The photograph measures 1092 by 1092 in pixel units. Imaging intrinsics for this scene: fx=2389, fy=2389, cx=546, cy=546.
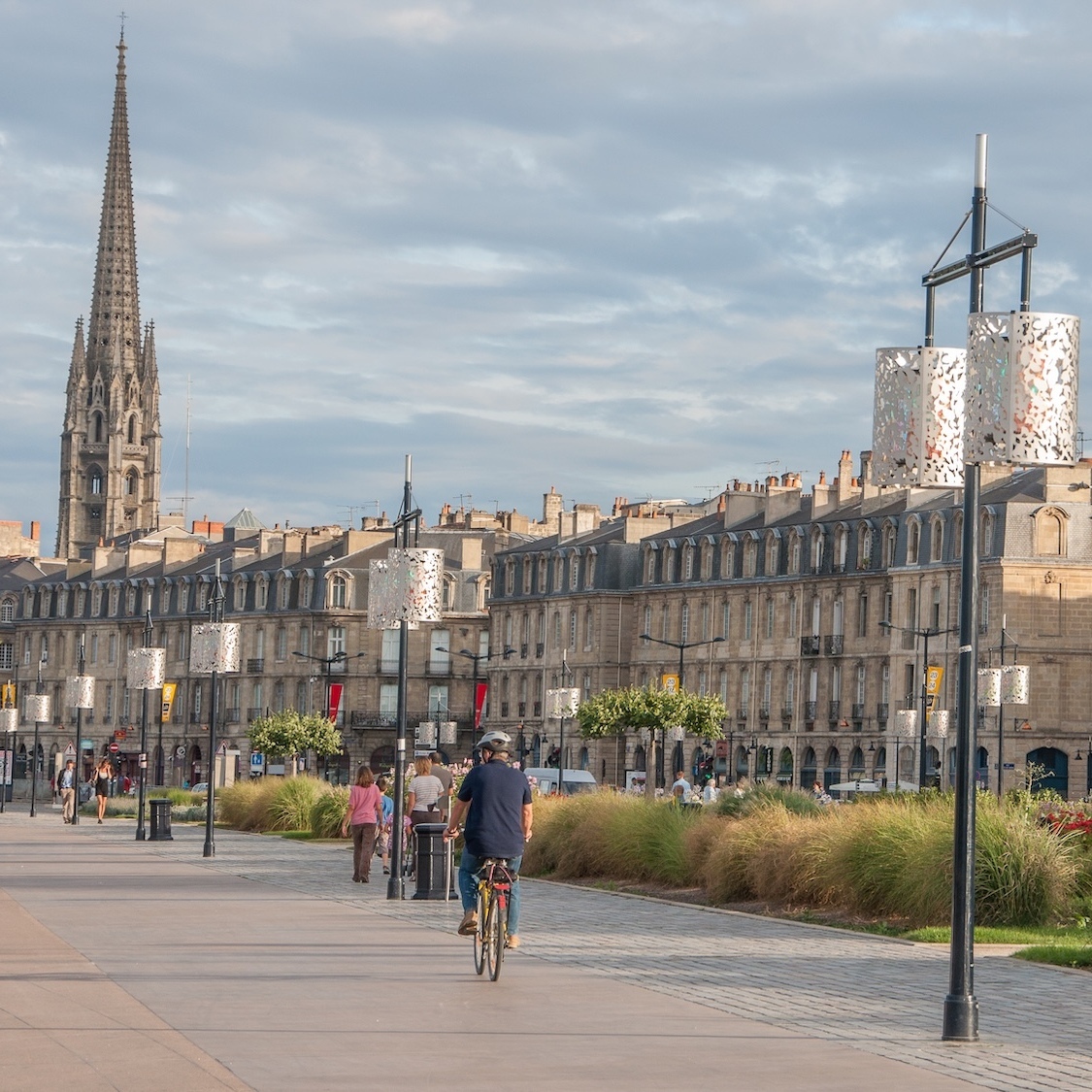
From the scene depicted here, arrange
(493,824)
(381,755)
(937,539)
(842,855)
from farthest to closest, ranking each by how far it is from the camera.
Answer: (381,755), (937,539), (842,855), (493,824)

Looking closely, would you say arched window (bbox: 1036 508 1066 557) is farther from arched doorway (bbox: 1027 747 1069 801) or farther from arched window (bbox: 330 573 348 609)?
arched window (bbox: 330 573 348 609)

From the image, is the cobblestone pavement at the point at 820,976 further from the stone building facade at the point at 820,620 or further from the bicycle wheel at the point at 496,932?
the stone building facade at the point at 820,620

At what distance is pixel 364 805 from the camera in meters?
31.5

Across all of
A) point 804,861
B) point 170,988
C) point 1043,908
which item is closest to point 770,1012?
point 170,988

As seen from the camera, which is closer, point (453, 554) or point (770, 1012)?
point (770, 1012)

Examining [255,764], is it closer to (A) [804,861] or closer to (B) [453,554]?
(B) [453,554]

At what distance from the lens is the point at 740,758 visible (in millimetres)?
95562

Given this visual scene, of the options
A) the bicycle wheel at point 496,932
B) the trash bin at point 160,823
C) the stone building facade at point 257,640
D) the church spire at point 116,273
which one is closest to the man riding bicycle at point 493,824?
the bicycle wheel at point 496,932

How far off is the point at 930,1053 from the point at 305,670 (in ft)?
345

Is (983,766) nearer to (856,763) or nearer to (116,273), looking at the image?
(856,763)

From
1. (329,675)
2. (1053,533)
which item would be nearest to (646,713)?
(1053,533)

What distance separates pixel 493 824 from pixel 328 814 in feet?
98.5

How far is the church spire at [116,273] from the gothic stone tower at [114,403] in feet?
0.25

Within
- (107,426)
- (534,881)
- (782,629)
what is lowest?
(534,881)
